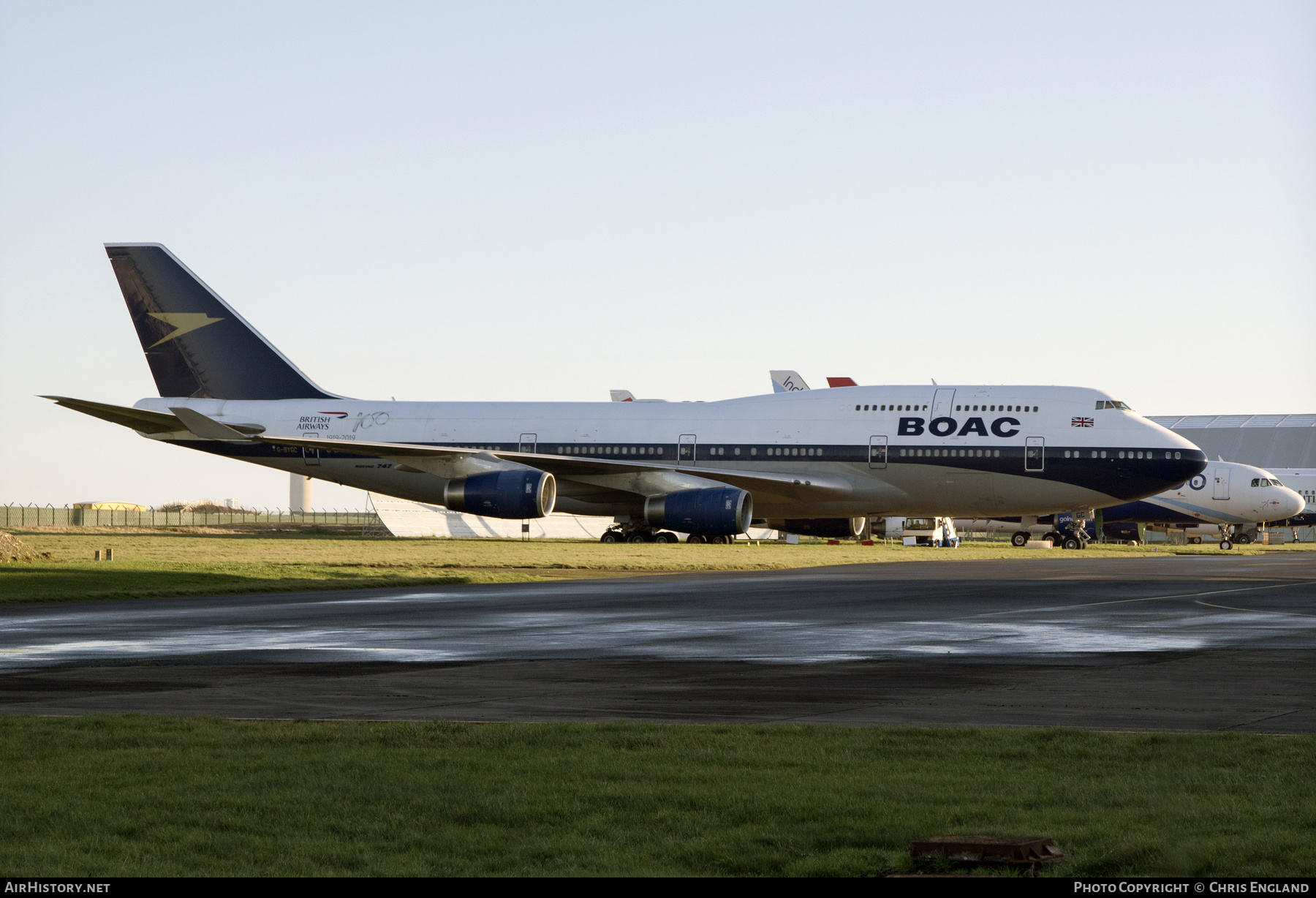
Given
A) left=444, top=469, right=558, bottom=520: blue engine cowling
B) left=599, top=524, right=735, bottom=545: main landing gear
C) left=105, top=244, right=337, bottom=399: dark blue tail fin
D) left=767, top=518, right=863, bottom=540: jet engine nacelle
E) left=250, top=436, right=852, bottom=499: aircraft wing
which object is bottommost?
left=599, top=524, right=735, bottom=545: main landing gear

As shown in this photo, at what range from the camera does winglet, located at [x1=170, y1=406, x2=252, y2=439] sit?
3691 centimetres

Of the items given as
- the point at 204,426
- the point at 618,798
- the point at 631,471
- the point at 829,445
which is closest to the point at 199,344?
the point at 204,426

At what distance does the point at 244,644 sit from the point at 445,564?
2227 cm

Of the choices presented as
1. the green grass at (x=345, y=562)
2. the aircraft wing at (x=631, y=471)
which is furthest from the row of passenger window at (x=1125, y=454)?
the green grass at (x=345, y=562)

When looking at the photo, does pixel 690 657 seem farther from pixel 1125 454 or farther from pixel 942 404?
pixel 1125 454

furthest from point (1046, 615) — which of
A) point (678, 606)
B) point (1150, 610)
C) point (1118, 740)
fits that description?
point (1118, 740)

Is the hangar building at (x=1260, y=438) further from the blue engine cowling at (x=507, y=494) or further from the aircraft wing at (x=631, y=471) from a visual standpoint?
the blue engine cowling at (x=507, y=494)

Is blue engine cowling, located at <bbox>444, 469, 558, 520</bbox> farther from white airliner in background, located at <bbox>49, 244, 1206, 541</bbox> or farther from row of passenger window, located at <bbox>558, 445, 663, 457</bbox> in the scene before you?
row of passenger window, located at <bbox>558, 445, 663, 457</bbox>

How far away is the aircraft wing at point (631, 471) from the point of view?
130 ft

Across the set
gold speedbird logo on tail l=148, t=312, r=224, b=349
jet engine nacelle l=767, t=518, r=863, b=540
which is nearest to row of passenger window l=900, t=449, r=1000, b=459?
jet engine nacelle l=767, t=518, r=863, b=540

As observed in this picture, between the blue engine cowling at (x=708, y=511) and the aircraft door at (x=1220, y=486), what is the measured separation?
44.5m

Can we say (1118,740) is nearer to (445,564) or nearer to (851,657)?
(851,657)

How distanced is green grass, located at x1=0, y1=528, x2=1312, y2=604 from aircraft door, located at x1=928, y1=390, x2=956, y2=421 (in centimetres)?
618

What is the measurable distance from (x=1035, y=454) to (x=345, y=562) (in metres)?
19.0
